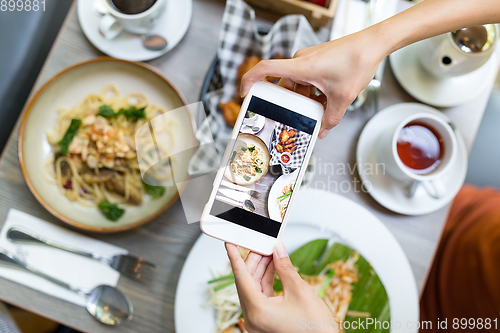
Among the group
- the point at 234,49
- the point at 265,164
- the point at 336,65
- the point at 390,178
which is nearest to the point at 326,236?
the point at 390,178

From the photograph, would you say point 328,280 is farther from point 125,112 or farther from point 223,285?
point 125,112

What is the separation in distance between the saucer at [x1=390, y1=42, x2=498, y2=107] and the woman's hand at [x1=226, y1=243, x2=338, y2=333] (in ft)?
2.15

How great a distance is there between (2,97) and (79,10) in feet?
1.27

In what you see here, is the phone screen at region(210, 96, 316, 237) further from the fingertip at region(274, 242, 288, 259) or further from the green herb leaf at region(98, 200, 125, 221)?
the green herb leaf at region(98, 200, 125, 221)

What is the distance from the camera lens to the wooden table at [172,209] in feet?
3.01

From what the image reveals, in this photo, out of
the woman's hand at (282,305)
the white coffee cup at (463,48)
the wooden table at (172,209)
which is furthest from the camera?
the wooden table at (172,209)

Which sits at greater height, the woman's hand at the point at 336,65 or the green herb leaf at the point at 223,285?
the woman's hand at the point at 336,65

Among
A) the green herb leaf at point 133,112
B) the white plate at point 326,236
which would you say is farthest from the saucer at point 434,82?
the green herb leaf at point 133,112

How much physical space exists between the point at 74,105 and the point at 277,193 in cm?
71

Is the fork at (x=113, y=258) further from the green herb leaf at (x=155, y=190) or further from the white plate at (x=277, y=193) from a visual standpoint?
the white plate at (x=277, y=193)

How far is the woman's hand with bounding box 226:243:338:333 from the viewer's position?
611 mm

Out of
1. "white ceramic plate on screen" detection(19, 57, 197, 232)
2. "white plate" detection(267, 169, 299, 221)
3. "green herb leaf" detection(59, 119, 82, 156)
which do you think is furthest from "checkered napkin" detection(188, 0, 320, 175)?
"green herb leaf" detection(59, 119, 82, 156)

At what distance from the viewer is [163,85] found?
3.10ft

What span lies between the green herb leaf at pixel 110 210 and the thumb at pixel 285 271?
1.59ft
